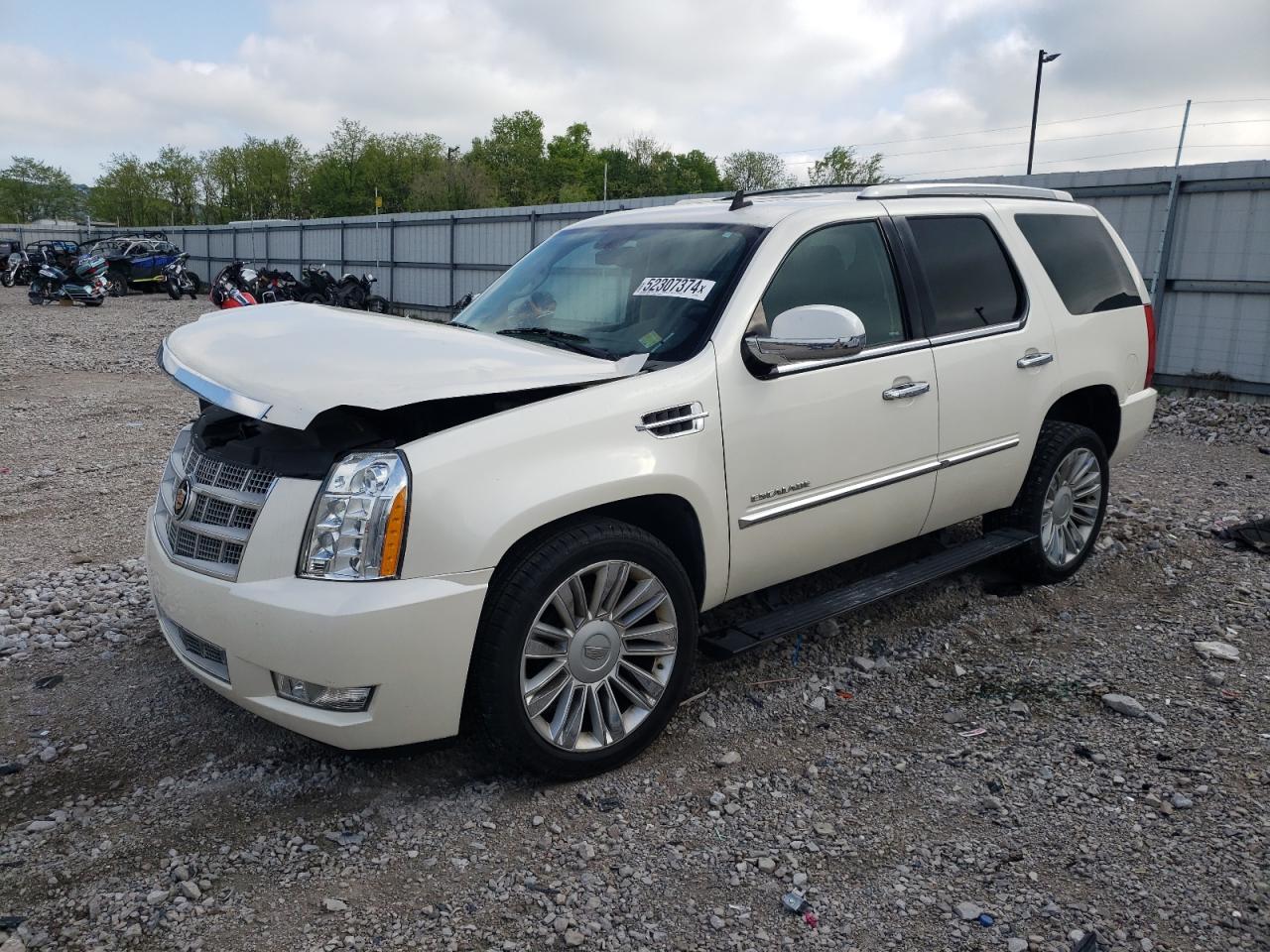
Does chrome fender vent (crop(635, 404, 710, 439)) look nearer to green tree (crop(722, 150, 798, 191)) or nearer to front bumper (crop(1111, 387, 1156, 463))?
front bumper (crop(1111, 387, 1156, 463))

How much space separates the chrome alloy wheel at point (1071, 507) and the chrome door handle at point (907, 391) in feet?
4.04


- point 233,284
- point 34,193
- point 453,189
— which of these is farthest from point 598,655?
point 34,193

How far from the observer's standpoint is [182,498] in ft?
10.7

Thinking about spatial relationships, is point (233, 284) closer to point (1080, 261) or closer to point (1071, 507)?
point (1080, 261)

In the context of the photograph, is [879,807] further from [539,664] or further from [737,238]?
[737,238]

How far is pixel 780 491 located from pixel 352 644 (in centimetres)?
162

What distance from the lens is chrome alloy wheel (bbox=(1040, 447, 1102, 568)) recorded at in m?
4.93

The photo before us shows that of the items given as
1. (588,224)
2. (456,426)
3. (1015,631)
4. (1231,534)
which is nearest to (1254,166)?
(1231,534)

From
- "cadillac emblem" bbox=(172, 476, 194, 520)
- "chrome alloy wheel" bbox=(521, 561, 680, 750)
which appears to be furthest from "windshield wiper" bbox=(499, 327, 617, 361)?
"cadillac emblem" bbox=(172, 476, 194, 520)

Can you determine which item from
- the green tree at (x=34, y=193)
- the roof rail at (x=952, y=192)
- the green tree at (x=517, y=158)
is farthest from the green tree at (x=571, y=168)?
the roof rail at (x=952, y=192)

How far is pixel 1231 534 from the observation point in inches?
231

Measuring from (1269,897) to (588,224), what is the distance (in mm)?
3586

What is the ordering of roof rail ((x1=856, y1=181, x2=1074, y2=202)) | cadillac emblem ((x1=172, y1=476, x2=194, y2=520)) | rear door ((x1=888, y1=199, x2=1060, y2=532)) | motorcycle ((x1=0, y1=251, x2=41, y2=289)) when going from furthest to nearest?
motorcycle ((x1=0, y1=251, x2=41, y2=289)) < roof rail ((x1=856, y1=181, x2=1074, y2=202)) < rear door ((x1=888, y1=199, x2=1060, y2=532)) < cadillac emblem ((x1=172, y1=476, x2=194, y2=520))

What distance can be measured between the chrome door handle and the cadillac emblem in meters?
2.55
